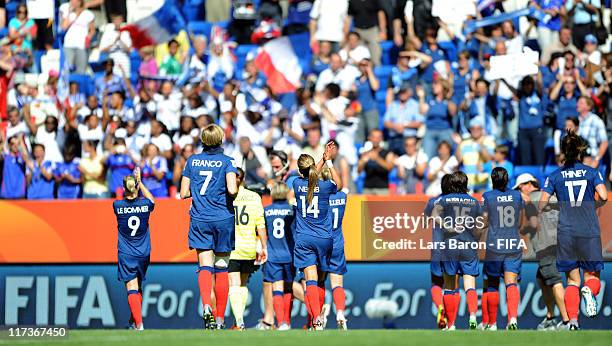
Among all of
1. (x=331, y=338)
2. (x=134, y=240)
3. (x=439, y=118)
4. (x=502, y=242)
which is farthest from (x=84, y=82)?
(x=331, y=338)

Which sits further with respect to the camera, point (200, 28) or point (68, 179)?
point (200, 28)

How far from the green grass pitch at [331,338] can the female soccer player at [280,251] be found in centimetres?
260

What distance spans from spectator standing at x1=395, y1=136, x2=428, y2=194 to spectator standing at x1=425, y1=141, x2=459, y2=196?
17cm

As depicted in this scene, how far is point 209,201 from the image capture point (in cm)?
1327

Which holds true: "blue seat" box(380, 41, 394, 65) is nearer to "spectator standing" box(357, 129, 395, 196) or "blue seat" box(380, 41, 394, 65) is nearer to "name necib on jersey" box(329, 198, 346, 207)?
"spectator standing" box(357, 129, 395, 196)

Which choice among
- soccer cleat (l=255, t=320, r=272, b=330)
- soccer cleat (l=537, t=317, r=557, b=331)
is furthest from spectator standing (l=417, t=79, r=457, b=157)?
soccer cleat (l=255, t=320, r=272, b=330)

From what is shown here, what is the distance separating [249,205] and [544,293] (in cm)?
382

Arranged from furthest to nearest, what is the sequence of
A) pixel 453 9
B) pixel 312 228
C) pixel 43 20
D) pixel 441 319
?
1. pixel 43 20
2. pixel 453 9
3. pixel 441 319
4. pixel 312 228

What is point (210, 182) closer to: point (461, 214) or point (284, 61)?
point (461, 214)

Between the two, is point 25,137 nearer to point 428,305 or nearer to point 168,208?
point 168,208

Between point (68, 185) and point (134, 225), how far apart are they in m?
4.54

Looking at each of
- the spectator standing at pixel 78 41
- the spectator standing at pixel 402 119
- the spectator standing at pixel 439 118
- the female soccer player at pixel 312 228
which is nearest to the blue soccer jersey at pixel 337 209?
the female soccer player at pixel 312 228

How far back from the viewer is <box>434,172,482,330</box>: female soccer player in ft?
48.8

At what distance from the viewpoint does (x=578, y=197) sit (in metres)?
14.1
